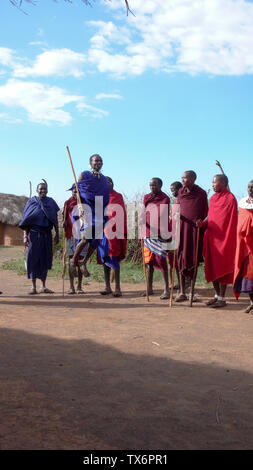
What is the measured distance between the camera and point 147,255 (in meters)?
8.69

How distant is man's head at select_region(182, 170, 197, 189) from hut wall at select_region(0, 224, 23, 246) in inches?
628

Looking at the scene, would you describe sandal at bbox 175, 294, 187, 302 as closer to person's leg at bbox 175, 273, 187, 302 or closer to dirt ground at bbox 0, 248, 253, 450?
person's leg at bbox 175, 273, 187, 302

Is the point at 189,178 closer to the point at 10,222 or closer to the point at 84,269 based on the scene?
the point at 84,269

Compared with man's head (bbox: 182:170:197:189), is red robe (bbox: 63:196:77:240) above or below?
below

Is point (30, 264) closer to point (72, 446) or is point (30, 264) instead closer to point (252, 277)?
point (252, 277)

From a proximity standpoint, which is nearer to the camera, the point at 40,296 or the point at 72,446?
the point at 72,446

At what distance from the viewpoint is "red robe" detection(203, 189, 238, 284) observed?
7609mm

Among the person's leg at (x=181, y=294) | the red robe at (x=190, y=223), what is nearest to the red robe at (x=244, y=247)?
the red robe at (x=190, y=223)

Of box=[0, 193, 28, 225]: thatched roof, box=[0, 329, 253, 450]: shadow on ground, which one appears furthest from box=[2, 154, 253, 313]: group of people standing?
box=[0, 193, 28, 225]: thatched roof

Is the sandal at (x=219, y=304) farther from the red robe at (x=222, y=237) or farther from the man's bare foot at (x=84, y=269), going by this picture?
the man's bare foot at (x=84, y=269)

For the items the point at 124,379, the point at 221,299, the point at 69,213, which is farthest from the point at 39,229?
the point at 124,379

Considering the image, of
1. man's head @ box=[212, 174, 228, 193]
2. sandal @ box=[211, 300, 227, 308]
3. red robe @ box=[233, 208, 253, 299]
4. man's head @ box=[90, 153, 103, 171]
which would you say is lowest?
sandal @ box=[211, 300, 227, 308]

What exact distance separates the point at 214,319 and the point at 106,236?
2960mm

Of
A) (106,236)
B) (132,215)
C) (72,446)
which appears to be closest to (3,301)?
(106,236)
